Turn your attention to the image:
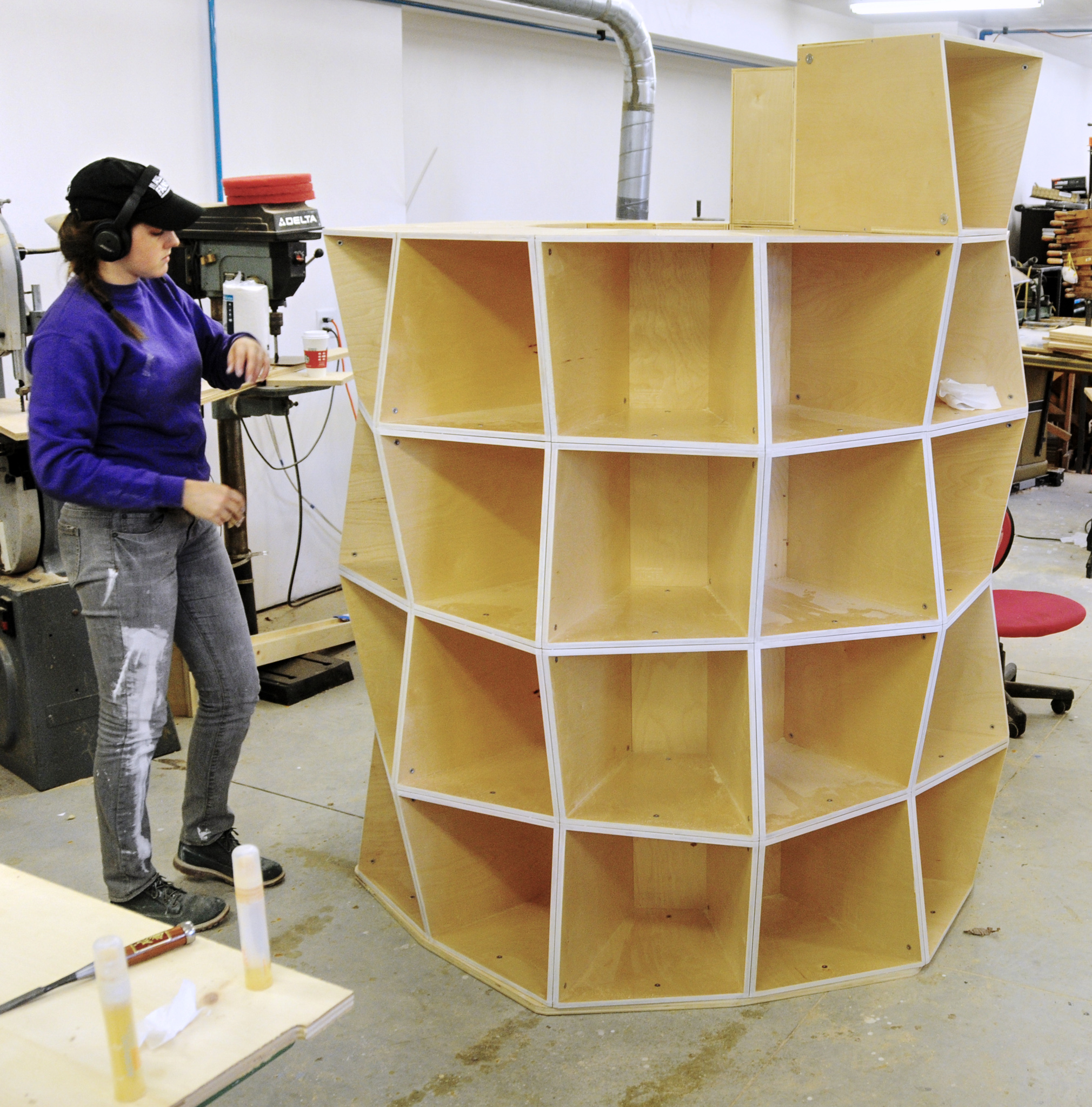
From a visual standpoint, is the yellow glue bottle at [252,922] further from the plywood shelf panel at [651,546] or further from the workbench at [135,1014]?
the plywood shelf panel at [651,546]

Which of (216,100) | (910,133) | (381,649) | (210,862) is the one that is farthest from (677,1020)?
(216,100)

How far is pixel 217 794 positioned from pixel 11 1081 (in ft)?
4.84

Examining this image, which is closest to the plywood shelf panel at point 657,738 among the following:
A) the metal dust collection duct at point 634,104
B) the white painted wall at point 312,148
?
the white painted wall at point 312,148

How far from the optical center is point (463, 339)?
89.7 inches

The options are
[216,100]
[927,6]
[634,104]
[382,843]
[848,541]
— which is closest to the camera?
[848,541]

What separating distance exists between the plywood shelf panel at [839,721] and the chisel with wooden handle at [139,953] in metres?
1.14

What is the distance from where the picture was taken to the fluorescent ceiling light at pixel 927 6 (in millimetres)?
7000

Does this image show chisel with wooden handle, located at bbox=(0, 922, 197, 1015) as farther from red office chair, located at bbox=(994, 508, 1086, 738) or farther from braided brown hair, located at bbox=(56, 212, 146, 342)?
red office chair, located at bbox=(994, 508, 1086, 738)

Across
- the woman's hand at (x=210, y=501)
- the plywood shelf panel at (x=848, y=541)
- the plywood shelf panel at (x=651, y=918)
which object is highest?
the woman's hand at (x=210, y=501)

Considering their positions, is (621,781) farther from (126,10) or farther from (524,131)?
(524,131)

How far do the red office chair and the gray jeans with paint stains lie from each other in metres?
2.07

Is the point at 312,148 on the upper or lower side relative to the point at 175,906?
upper

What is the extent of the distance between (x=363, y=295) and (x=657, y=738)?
1.12m

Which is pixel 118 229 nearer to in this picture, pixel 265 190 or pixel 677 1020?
pixel 265 190
